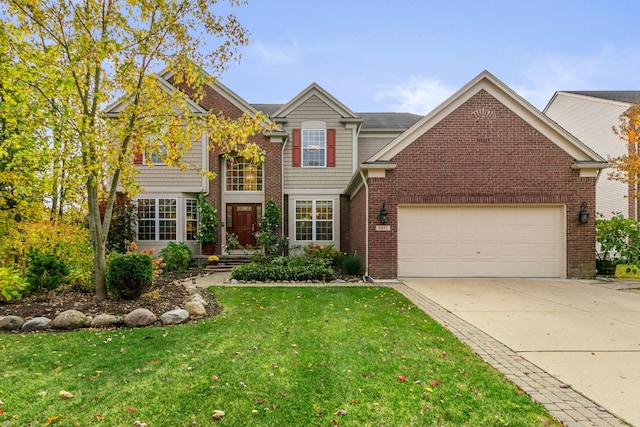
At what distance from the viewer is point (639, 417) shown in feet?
8.70

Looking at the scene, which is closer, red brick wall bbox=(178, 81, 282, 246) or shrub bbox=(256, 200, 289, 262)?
shrub bbox=(256, 200, 289, 262)

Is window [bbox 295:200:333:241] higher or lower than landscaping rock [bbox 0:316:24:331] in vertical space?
higher

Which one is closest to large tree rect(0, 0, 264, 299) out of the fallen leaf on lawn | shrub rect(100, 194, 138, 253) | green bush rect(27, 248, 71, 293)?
green bush rect(27, 248, 71, 293)

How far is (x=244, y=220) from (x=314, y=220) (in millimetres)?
3128

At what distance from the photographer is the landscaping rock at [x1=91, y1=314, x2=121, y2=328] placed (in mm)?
5320

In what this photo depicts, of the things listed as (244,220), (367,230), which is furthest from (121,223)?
(367,230)

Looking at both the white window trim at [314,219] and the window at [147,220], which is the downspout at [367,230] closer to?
the white window trim at [314,219]

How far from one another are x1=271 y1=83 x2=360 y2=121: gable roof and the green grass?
10926mm

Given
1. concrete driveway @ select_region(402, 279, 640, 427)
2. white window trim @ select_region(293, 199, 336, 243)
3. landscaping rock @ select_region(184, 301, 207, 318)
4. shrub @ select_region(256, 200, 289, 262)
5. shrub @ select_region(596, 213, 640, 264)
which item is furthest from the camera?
white window trim @ select_region(293, 199, 336, 243)

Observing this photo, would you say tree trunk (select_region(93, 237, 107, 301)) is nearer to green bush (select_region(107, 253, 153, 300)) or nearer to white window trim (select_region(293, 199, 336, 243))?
green bush (select_region(107, 253, 153, 300))

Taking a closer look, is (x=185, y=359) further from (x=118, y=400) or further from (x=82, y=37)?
(x=82, y=37)

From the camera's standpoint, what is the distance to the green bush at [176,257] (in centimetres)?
1212

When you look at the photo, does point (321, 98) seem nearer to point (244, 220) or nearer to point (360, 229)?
point (244, 220)

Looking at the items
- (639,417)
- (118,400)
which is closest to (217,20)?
(118,400)
